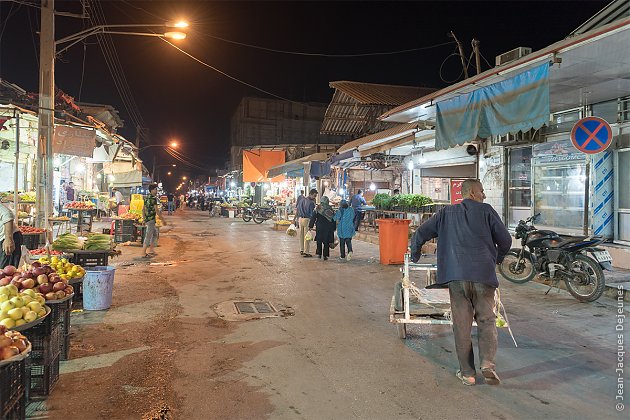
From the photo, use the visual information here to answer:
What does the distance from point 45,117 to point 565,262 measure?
1130cm

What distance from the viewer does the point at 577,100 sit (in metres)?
10.3

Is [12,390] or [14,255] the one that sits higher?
[14,255]

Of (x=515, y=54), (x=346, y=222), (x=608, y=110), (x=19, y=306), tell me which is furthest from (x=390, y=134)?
(x=19, y=306)

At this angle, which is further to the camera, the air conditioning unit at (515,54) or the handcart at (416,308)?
the air conditioning unit at (515,54)

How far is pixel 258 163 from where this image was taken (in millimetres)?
29875

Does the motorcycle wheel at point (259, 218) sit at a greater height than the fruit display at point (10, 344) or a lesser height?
greater

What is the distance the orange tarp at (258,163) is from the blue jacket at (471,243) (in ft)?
82.8

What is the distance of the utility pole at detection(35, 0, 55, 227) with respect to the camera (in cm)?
1003

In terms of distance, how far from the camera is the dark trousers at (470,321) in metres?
4.39

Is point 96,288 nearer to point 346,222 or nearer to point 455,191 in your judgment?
point 346,222

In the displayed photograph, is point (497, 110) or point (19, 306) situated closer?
point (19, 306)

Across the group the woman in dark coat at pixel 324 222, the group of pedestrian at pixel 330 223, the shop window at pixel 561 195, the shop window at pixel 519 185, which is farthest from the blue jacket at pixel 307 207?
the shop window at pixel 561 195

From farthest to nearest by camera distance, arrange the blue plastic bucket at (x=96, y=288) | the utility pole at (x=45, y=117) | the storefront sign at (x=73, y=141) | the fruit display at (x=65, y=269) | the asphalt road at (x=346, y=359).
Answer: the storefront sign at (x=73, y=141), the utility pole at (x=45, y=117), the blue plastic bucket at (x=96, y=288), the fruit display at (x=65, y=269), the asphalt road at (x=346, y=359)

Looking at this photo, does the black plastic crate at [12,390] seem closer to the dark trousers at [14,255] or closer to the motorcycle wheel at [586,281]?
the dark trousers at [14,255]
